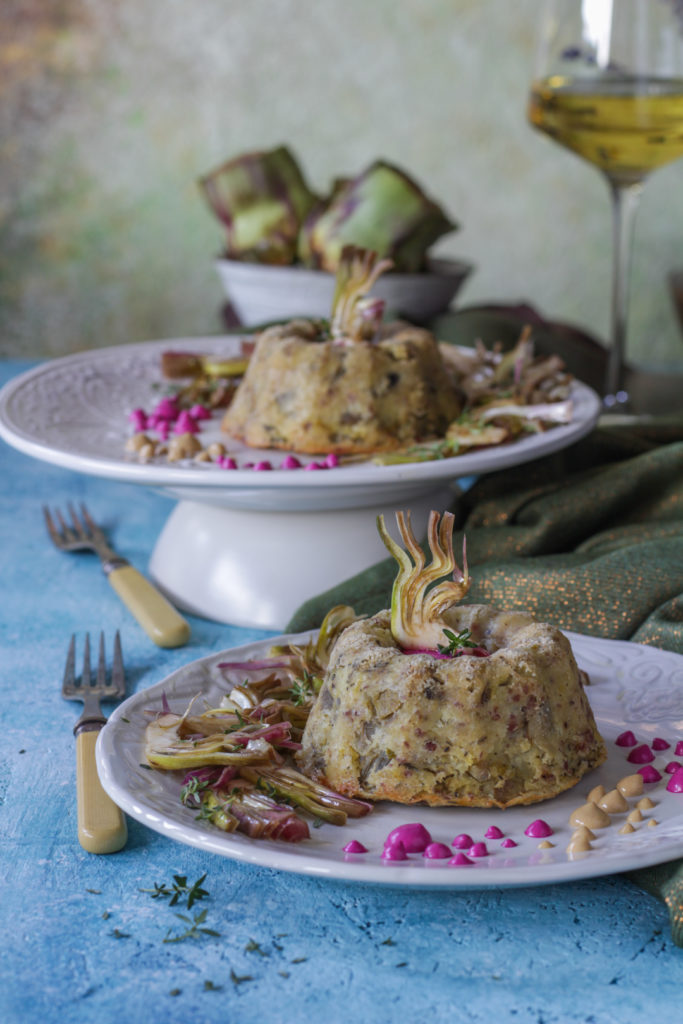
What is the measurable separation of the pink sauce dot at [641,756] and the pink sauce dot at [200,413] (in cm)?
84

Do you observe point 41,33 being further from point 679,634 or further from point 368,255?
point 679,634

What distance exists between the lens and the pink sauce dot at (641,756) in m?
0.94

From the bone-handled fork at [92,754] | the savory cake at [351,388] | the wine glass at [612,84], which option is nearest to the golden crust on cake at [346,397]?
the savory cake at [351,388]

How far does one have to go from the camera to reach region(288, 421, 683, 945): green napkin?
1261 mm

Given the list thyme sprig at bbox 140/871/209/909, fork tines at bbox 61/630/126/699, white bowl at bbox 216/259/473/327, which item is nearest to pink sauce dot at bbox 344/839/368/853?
thyme sprig at bbox 140/871/209/909

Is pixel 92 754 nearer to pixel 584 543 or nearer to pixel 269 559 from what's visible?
pixel 269 559

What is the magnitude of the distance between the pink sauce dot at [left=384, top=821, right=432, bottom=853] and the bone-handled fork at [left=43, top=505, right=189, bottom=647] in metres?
0.55

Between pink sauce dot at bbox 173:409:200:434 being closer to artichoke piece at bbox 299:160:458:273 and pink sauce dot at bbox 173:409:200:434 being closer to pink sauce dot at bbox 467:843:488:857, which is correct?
artichoke piece at bbox 299:160:458:273

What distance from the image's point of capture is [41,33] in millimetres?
3145

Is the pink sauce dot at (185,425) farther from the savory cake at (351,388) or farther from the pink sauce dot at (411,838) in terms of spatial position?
the pink sauce dot at (411,838)

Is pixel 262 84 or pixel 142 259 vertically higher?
pixel 262 84

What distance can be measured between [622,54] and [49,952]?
1.47m

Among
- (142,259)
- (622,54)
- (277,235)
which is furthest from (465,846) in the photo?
(142,259)

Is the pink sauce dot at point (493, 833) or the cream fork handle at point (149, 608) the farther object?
the cream fork handle at point (149, 608)
